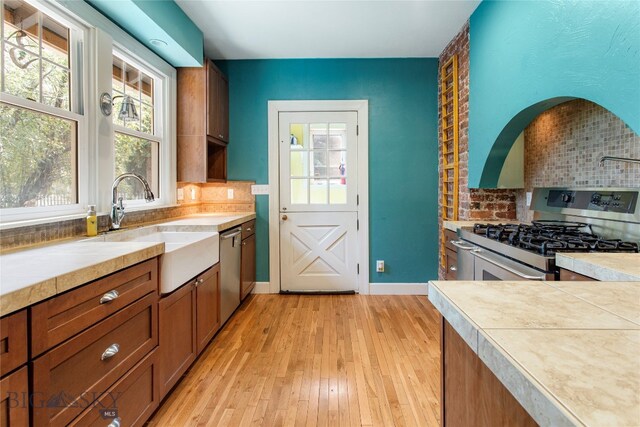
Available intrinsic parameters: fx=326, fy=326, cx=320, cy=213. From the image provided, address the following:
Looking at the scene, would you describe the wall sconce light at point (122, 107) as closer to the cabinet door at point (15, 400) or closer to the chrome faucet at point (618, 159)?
the cabinet door at point (15, 400)

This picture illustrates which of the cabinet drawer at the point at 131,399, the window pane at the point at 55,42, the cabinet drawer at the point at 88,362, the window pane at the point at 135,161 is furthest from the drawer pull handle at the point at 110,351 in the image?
the window pane at the point at 55,42

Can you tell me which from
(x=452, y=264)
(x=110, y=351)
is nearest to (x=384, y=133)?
(x=452, y=264)

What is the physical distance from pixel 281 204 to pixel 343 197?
2.31ft

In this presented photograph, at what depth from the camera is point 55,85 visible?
1.90 meters

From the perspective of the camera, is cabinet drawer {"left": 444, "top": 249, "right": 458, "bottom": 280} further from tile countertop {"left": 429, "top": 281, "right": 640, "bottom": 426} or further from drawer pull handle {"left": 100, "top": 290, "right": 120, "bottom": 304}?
drawer pull handle {"left": 100, "top": 290, "right": 120, "bottom": 304}

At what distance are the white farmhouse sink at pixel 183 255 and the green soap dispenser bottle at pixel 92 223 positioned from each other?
0.22 metres

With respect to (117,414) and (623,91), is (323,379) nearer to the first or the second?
(117,414)

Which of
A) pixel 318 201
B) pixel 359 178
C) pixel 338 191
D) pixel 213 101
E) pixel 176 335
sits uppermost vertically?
pixel 213 101

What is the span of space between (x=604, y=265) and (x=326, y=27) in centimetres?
273

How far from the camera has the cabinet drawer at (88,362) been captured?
3.26ft

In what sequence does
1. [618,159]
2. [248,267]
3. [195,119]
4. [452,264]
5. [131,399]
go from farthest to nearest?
[248,267] → [195,119] → [452,264] → [618,159] → [131,399]

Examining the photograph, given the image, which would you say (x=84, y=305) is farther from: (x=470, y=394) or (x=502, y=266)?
(x=502, y=266)

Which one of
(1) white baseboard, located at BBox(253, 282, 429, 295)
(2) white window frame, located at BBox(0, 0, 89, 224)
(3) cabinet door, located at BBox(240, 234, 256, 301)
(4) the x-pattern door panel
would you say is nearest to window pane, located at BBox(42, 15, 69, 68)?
(2) white window frame, located at BBox(0, 0, 89, 224)

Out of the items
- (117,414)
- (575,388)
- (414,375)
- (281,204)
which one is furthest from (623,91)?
(281,204)
